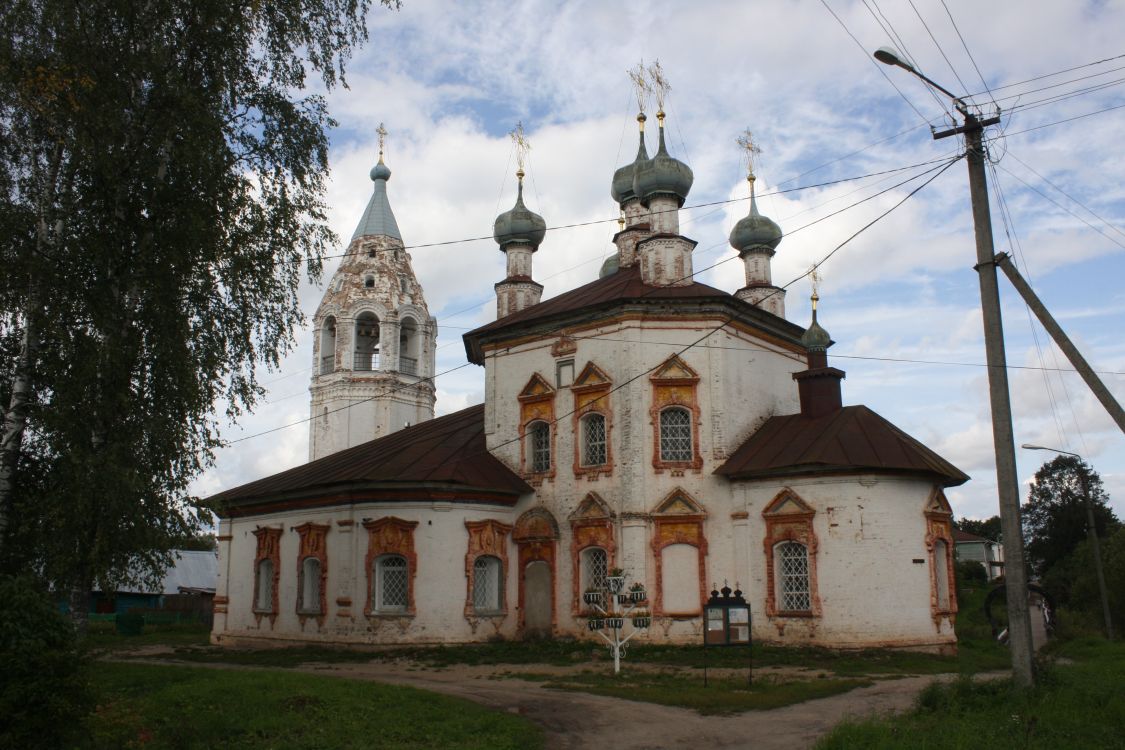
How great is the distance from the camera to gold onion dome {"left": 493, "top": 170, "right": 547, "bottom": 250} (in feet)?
93.5

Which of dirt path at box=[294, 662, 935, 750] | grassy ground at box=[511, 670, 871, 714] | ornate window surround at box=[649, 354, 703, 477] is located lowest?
dirt path at box=[294, 662, 935, 750]

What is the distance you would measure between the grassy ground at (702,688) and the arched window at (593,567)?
206 inches

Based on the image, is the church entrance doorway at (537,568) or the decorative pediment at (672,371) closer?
Answer: the decorative pediment at (672,371)

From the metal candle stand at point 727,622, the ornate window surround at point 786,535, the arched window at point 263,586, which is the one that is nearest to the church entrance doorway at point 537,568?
the ornate window surround at point 786,535

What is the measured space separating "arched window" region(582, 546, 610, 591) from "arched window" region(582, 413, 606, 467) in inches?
76.0

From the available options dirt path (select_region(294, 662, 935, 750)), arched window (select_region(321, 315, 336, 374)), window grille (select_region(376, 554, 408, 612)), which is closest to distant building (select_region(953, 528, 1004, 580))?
arched window (select_region(321, 315, 336, 374))

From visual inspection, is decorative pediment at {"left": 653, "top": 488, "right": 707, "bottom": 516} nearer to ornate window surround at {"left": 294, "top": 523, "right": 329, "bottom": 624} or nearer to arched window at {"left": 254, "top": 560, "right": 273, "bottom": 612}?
ornate window surround at {"left": 294, "top": 523, "right": 329, "bottom": 624}

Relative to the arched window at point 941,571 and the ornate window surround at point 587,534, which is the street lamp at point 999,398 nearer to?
the arched window at point 941,571

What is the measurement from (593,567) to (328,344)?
51.3 ft

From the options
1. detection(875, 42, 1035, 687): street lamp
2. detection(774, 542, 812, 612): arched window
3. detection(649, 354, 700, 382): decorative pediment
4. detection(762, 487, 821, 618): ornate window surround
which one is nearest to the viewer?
detection(875, 42, 1035, 687): street lamp

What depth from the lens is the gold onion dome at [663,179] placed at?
74.3 ft

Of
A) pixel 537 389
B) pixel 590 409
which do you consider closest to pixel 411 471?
pixel 537 389

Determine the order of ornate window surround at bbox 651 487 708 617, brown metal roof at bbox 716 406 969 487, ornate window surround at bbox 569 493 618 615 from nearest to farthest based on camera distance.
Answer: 1. brown metal roof at bbox 716 406 969 487
2. ornate window surround at bbox 651 487 708 617
3. ornate window surround at bbox 569 493 618 615

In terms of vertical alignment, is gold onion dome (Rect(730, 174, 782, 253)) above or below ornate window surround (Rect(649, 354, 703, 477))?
above
